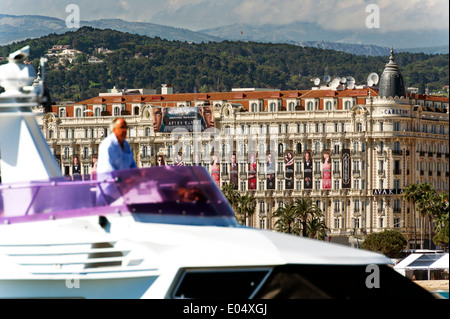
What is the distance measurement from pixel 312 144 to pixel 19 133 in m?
119

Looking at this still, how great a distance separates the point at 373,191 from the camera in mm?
131750

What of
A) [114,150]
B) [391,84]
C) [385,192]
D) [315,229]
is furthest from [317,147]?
[114,150]

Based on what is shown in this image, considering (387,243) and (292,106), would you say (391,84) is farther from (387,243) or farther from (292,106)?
(387,243)

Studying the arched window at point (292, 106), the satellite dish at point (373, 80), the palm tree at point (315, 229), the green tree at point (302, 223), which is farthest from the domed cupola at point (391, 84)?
the palm tree at point (315, 229)

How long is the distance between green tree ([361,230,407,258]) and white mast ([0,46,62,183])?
98841 mm

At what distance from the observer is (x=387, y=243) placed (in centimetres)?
11556

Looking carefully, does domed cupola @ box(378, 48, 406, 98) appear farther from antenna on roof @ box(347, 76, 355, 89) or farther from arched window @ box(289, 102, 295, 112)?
arched window @ box(289, 102, 295, 112)

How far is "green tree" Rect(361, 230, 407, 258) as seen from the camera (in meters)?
115

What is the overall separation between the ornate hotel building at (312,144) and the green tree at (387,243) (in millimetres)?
10162

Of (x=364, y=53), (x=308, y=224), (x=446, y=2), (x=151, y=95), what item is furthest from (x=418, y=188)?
(x=446, y=2)

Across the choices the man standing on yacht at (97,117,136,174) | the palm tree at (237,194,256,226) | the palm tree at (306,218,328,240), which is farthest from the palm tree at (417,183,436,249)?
the man standing on yacht at (97,117,136,174)
